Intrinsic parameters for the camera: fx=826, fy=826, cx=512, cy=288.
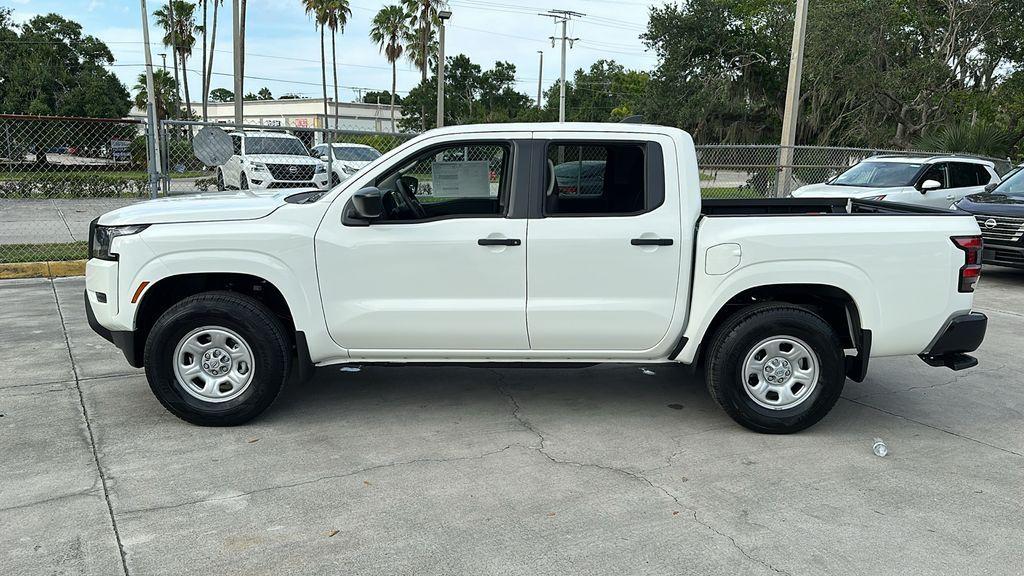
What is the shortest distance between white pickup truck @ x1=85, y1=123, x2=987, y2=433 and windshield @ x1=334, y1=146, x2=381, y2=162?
14.3 m

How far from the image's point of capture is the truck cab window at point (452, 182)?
504 cm

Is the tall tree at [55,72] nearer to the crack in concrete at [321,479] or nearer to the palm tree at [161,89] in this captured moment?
the palm tree at [161,89]

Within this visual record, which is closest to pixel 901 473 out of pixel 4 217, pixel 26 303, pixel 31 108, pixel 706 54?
pixel 26 303

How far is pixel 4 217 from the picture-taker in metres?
15.9

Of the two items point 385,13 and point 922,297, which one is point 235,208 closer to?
point 922,297

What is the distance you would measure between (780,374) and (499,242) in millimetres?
1888

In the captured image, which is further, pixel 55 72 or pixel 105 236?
pixel 55 72

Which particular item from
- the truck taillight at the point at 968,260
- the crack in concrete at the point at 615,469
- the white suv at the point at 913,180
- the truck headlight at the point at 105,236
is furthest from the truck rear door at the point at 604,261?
the white suv at the point at 913,180

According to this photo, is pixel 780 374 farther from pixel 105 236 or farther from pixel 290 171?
pixel 290 171

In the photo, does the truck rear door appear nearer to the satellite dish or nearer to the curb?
the satellite dish

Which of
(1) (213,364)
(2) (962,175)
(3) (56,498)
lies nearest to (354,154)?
(2) (962,175)

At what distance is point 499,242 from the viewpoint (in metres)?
4.85

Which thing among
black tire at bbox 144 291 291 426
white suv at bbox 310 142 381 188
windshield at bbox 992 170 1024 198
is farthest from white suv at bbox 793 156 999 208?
black tire at bbox 144 291 291 426

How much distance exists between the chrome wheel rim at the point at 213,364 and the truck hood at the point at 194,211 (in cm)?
66
